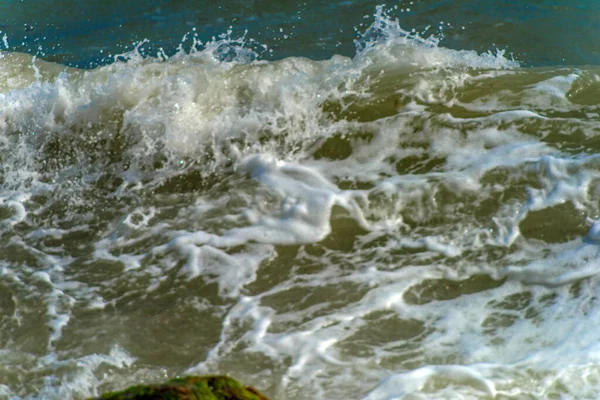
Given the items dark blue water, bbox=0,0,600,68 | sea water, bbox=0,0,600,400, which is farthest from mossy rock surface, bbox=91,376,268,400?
dark blue water, bbox=0,0,600,68

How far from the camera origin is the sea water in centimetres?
325

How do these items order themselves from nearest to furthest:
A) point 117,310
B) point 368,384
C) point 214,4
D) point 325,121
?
point 368,384
point 117,310
point 325,121
point 214,4

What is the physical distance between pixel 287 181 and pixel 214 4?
4.37 meters

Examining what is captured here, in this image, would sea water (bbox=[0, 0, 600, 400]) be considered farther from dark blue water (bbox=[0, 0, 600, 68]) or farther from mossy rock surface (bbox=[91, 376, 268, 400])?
mossy rock surface (bbox=[91, 376, 268, 400])

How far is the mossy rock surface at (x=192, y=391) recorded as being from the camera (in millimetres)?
2275

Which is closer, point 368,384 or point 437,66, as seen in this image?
point 368,384

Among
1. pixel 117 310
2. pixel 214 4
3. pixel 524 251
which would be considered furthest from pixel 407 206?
pixel 214 4

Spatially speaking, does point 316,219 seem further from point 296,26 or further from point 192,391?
point 296,26

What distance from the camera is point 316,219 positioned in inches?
174

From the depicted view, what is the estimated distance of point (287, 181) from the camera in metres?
4.77

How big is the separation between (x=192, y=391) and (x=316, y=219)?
221 centimetres

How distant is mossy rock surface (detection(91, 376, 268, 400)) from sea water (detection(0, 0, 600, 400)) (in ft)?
2.02

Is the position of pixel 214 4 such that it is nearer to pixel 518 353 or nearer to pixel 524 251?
pixel 524 251

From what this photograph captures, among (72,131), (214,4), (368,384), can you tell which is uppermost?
(214,4)
